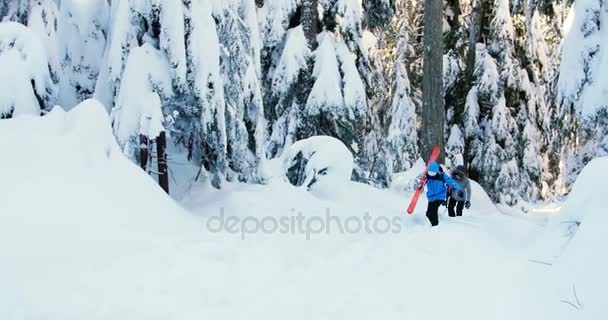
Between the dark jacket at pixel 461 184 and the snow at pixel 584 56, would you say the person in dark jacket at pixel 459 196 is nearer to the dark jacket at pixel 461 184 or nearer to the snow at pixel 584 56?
the dark jacket at pixel 461 184

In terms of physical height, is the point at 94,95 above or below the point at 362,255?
above

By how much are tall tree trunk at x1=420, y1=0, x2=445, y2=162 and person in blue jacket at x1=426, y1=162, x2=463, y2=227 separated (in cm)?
343

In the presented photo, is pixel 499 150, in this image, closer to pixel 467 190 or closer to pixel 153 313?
pixel 467 190

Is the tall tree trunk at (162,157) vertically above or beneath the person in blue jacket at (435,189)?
above

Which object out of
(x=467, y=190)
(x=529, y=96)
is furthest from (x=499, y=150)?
(x=467, y=190)

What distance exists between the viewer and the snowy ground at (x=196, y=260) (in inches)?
161

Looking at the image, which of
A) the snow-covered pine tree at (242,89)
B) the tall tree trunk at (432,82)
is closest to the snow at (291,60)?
the tall tree trunk at (432,82)

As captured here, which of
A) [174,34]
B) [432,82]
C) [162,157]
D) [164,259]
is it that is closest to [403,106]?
[432,82]

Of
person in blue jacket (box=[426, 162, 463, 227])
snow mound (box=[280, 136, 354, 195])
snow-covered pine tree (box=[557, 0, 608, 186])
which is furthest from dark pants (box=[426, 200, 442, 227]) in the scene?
snow-covered pine tree (box=[557, 0, 608, 186])

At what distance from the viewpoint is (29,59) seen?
6.91 metres

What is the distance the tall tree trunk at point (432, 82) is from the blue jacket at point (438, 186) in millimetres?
3411

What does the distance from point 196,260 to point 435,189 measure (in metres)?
4.68

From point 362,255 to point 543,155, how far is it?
41.6 ft

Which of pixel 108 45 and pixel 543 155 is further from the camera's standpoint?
pixel 543 155
